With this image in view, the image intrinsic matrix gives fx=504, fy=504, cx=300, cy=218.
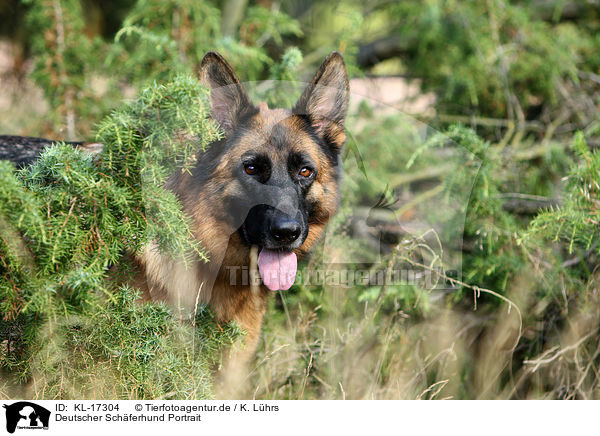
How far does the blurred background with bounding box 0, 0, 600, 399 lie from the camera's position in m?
3.58

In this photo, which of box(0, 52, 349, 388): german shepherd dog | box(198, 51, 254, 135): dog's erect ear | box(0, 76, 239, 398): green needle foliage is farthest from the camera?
box(0, 52, 349, 388): german shepherd dog

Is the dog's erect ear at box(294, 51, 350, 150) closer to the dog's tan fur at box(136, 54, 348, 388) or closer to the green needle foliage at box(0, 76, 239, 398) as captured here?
the dog's tan fur at box(136, 54, 348, 388)

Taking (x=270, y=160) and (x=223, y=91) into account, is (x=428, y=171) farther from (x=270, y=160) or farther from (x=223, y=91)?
(x=223, y=91)

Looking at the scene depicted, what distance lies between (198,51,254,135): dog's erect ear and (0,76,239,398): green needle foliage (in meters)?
0.31

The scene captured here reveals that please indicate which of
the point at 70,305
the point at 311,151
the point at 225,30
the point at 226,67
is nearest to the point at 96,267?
the point at 70,305

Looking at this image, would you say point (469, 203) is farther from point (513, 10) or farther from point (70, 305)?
point (70, 305)

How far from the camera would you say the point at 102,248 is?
7.88 ft

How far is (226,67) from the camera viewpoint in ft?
8.90

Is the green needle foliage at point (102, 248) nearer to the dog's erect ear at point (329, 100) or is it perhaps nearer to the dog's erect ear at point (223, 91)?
the dog's erect ear at point (223, 91)

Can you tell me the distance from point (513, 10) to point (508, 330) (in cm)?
349

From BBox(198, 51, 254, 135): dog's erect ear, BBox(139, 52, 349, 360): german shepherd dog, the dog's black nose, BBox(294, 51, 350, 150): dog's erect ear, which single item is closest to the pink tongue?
BBox(139, 52, 349, 360): german shepherd dog
